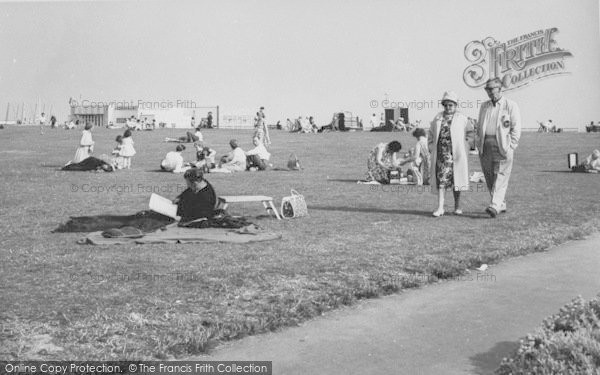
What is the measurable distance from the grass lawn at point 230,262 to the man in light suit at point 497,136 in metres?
0.60

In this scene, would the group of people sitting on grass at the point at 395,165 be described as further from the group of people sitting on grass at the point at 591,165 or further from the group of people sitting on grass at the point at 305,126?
the group of people sitting on grass at the point at 305,126

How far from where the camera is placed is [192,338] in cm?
479

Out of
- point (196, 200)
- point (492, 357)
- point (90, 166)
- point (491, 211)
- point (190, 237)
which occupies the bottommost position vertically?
point (492, 357)

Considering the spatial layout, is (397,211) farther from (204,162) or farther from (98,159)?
(98,159)

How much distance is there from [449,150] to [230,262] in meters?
5.25

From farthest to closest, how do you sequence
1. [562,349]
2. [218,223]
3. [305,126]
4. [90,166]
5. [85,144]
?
[305,126] → [85,144] → [90,166] → [218,223] → [562,349]

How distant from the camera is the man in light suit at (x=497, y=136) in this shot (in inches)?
429

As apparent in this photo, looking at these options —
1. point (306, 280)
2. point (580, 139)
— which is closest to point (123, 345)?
point (306, 280)

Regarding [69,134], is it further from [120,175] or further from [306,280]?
[306,280]

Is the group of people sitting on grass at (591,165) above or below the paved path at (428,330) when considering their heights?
above

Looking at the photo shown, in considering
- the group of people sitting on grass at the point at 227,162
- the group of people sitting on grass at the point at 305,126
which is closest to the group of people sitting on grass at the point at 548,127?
the group of people sitting on grass at the point at 305,126

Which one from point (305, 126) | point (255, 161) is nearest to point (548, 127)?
point (305, 126)

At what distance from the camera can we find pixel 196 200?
10141mm

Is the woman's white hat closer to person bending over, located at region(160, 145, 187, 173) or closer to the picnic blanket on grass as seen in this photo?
the picnic blanket on grass
